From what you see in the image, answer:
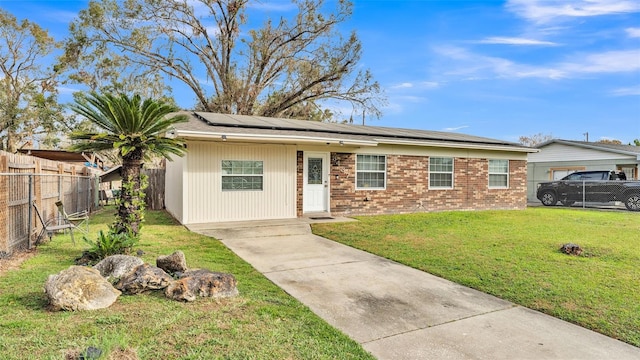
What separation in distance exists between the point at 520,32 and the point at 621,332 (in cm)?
1147

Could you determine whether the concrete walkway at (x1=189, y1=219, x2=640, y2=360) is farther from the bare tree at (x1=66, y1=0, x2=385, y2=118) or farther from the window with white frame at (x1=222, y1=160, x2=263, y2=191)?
the bare tree at (x1=66, y1=0, x2=385, y2=118)

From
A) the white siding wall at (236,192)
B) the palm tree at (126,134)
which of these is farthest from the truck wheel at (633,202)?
the palm tree at (126,134)

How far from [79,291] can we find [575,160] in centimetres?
2531

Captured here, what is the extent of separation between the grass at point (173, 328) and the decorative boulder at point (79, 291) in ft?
0.31

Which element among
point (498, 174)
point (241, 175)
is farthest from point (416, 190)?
point (241, 175)

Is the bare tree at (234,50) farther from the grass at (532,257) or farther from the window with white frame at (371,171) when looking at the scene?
the grass at (532,257)

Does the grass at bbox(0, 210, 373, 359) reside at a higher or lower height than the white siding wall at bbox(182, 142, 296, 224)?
lower

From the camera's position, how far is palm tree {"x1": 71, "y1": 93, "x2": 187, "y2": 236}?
6027mm

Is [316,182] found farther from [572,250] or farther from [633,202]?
[633,202]

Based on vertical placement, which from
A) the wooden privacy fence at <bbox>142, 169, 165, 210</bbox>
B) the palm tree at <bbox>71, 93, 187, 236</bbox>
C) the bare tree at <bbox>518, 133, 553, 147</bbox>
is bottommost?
the wooden privacy fence at <bbox>142, 169, 165, 210</bbox>

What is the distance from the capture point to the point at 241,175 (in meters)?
10.3

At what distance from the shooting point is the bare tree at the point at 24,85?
85.6 feet

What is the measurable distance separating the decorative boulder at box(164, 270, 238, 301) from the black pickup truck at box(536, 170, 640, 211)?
18182 millimetres

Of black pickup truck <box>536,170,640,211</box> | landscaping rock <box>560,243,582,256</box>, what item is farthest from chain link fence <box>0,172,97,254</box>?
black pickup truck <box>536,170,640,211</box>
